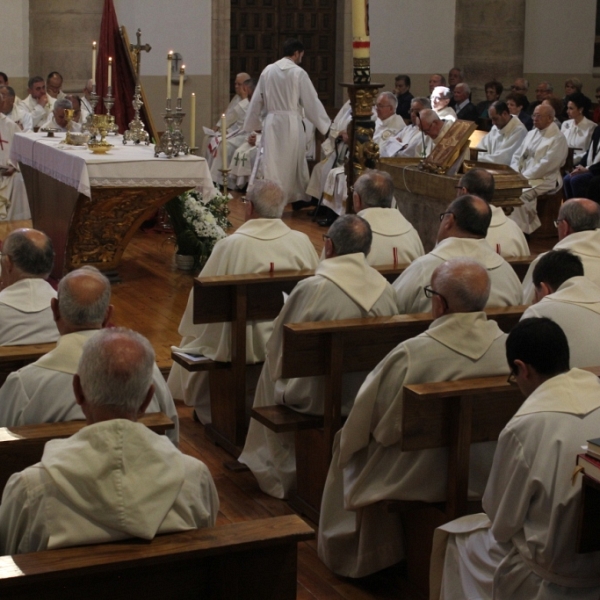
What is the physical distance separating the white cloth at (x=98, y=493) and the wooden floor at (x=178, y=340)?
4.79 ft

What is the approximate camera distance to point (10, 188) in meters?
10.0

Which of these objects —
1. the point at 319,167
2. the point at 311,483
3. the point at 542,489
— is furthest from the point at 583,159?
the point at 542,489

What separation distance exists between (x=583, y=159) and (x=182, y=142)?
440cm

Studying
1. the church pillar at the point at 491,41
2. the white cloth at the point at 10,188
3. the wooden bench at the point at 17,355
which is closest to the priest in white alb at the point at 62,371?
the wooden bench at the point at 17,355

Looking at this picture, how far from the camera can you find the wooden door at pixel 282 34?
1457cm

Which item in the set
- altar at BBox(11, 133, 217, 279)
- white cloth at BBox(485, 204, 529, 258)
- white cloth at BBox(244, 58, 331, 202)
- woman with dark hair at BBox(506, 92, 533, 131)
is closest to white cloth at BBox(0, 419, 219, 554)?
white cloth at BBox(485, 204, 529, 258)

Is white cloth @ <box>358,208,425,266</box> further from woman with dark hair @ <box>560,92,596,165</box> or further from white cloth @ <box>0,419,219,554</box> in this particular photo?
woman with dark hair @ <box>560,92,596,165</box>

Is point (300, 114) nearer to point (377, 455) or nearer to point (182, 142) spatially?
point (182, 142)

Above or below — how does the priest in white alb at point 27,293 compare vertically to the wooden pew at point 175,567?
above

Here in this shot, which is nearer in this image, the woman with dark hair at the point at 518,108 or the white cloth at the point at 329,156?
the white cloth at the point at 329,156

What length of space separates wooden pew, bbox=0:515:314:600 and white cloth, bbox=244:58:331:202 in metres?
8.79

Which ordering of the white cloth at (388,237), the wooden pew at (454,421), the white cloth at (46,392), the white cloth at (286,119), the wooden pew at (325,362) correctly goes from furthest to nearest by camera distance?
the white cloth at (286,119) → the white cloth at (388,237) → the wooden pew at (325,362) → the wooden pew at (454,421) → the white cloth at (46,392)

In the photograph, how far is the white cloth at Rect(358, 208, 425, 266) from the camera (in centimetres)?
558

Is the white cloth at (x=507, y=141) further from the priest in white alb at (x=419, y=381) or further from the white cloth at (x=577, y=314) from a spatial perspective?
the priest in white alb at (x=419, y=381)
